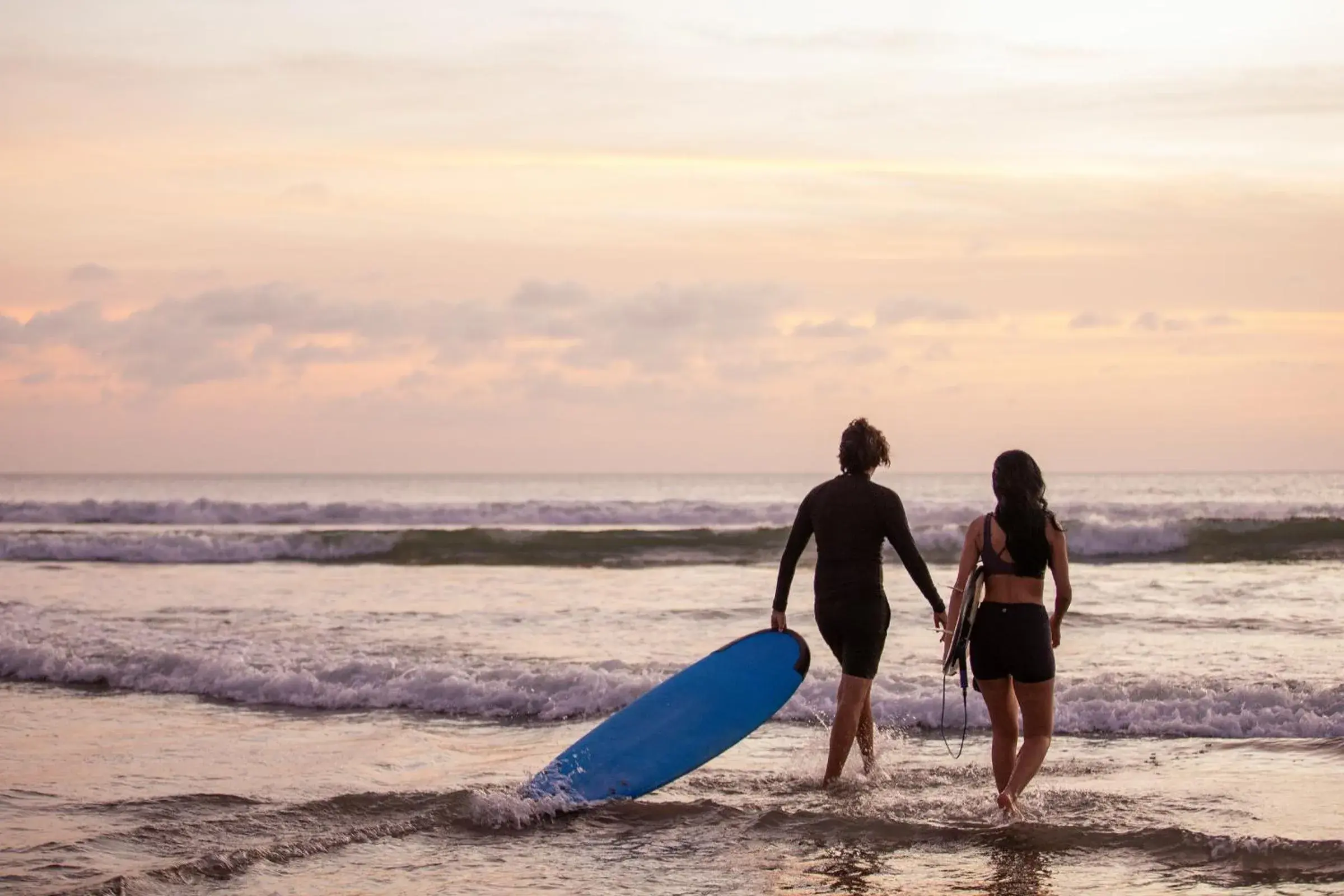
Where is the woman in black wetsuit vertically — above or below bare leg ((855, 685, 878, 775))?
above

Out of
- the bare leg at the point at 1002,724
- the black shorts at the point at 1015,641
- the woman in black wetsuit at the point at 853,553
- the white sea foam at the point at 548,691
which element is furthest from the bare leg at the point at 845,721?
the white sea foam at the point at 548,691

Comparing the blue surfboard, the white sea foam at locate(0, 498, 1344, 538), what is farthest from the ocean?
the white sea foam at locate(0, 498, 1344, 538)

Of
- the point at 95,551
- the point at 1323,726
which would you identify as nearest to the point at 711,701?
the point at 1323,726

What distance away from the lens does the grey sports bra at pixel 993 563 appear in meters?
5.62

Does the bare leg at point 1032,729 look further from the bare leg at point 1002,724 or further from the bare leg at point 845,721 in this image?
Result: the bare leg at point 845,721

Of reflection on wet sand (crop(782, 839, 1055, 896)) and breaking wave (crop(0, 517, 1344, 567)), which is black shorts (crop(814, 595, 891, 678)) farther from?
breaking wave (crop(0, 517, 1344, 567))

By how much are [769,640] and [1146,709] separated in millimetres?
3137

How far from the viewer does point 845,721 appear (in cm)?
651

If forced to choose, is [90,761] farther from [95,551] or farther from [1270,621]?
[95,551]

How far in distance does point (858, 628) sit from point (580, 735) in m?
2.61

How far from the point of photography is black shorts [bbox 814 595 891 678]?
6.37 metres

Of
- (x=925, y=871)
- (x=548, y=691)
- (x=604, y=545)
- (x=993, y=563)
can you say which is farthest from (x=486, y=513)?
(x=925, y=871)

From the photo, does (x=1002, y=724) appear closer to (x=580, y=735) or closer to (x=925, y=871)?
(x=925, y=871)

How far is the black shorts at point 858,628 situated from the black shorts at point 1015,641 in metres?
0.72
